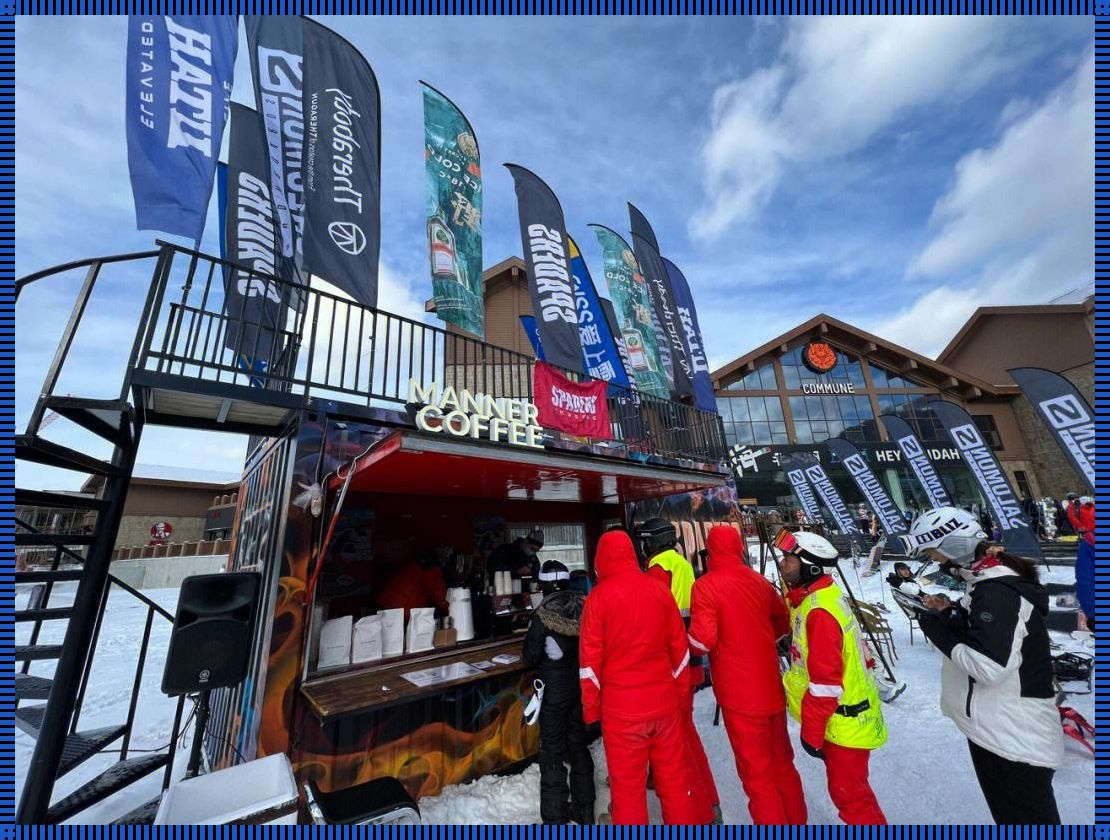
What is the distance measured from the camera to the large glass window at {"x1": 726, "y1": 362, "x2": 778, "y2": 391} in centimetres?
3088

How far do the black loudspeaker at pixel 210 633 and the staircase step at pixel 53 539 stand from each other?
84cm

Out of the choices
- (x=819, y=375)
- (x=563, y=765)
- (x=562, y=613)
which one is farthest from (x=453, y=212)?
(x=819, y=375)

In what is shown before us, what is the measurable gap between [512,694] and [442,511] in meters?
3.54

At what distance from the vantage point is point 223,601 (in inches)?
153

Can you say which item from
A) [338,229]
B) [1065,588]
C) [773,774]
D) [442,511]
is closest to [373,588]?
[442,511]

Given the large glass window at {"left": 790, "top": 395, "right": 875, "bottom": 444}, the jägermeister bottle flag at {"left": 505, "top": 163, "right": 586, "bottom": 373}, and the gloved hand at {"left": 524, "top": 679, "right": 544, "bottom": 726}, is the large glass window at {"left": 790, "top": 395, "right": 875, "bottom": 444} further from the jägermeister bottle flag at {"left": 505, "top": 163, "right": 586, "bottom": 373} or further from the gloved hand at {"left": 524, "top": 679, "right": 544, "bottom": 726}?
the gloved hand at {"left": 524, "top": 679, "right": 544, "bottom": 726}

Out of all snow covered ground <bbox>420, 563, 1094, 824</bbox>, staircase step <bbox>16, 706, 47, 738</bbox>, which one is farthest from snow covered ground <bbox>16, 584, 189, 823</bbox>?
snow covered ground <bbox>420, 563, 1094, 824</bbox>

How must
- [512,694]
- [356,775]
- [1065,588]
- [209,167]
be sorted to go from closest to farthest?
[356,775]
[209,167]
[512,694]
[1065,588]

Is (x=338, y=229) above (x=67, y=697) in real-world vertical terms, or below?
above

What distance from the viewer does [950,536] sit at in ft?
12.6

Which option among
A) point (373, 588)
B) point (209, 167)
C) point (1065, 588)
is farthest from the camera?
point (1065, 588)

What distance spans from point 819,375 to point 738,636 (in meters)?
33.3

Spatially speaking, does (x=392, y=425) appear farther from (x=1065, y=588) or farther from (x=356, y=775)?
(x=1065, y=588)

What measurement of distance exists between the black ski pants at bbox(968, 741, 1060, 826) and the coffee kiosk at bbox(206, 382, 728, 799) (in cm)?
389
